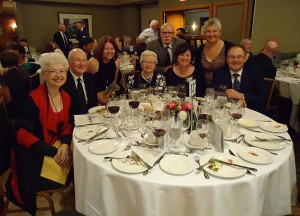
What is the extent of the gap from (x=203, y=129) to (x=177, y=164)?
1.21 ft

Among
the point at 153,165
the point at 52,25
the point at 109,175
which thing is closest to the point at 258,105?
the point at 153,165

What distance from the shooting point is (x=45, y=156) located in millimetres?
1862

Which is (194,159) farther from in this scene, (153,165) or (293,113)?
(293,113)

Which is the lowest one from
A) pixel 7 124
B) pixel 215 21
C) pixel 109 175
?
pixel 109 175

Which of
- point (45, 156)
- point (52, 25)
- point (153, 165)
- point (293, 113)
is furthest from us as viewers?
point (52, 25)

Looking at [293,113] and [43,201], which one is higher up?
[293,113]

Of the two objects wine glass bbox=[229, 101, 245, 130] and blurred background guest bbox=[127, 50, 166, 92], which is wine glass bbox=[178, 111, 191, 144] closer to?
wine glass bbox=[229, 101, 245, 130]

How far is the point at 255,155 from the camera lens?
4.91 feet

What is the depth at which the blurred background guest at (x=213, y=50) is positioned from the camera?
10.5 ft

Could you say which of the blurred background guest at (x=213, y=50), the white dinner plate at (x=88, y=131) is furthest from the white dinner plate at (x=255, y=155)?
the blurred background guest at (x=213, y=50)

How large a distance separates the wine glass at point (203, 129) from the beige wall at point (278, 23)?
544 cm

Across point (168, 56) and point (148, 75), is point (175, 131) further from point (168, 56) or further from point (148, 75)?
point (168, 56)

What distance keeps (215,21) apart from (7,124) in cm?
266

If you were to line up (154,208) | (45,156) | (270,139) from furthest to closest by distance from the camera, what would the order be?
(45,156), (270,139), (154,208)
